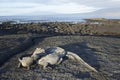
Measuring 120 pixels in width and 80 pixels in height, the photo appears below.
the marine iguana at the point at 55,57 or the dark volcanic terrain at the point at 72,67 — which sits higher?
the marine iguana at the point at 55,57

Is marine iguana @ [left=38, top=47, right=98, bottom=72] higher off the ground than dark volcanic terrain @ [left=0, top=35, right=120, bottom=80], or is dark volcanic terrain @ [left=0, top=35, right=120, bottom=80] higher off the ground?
marine iguana @ [left=38, top=47, right=98, bottom=72]

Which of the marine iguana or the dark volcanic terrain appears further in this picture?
the marine iguana

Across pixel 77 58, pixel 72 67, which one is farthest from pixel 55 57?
pixel 77 58

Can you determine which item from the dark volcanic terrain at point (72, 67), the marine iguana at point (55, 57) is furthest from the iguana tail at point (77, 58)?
the dark volcanic terrain at point (72, 67)

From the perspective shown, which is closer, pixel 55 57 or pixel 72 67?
pixel 72 67

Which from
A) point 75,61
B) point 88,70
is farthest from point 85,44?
point 88,70

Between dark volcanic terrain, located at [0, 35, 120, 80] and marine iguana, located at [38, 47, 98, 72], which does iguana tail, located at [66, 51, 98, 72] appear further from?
dark volcanic terrain, located at [0, 35, 120, 80]

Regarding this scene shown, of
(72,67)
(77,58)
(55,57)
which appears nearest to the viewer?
(72,67)

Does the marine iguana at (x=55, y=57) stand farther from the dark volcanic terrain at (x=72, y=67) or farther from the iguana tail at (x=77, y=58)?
the dark volcanic terrain at (x=72, y=67)

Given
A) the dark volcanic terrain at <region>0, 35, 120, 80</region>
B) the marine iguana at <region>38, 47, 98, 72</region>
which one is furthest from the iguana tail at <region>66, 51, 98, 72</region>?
the dark volcanic terrain at <region>0, 35, 120, 80</region>

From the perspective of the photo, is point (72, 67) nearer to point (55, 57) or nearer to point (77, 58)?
point (55, 57)

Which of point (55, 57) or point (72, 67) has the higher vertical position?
point (55, 57)

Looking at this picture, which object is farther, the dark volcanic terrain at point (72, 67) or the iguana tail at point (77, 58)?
the iguana tail at point (77, 58)
